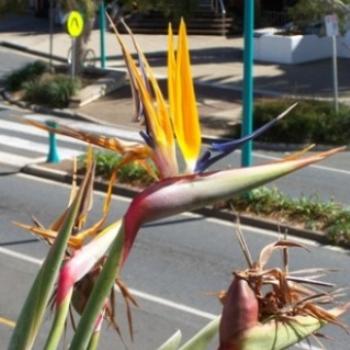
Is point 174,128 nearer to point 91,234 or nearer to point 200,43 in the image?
point 91,234

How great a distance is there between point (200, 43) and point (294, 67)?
6.54 m

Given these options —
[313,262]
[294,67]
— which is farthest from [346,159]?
[294,67]

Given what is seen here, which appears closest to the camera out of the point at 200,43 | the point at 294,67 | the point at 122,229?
the point at 122,229

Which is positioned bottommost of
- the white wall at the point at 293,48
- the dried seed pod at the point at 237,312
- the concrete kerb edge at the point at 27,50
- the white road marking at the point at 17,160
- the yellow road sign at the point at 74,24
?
the concrete kerb edge at the point at 27,50

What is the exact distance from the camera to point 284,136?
21562mm

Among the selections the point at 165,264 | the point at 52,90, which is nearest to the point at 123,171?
the point at 165,264

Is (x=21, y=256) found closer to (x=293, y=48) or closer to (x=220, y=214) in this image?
(x=220, y=214)

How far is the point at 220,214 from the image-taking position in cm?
1530

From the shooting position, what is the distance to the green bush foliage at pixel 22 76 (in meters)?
28.2

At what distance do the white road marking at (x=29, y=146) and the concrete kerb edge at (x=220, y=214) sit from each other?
5.37 ft

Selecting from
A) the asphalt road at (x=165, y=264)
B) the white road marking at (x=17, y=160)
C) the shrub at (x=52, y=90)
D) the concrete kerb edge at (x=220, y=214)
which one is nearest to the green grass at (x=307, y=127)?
the white road marking at (x=17, y=160)

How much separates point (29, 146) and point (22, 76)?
7.44 metres

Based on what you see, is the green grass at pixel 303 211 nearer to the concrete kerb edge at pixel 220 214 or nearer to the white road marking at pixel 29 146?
the concrete kerb edge at pixel 220 214

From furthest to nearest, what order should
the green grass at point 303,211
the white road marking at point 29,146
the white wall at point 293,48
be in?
the white wall at point 293,48
the white road marking at point 29,146
the green grass at point 303,211
